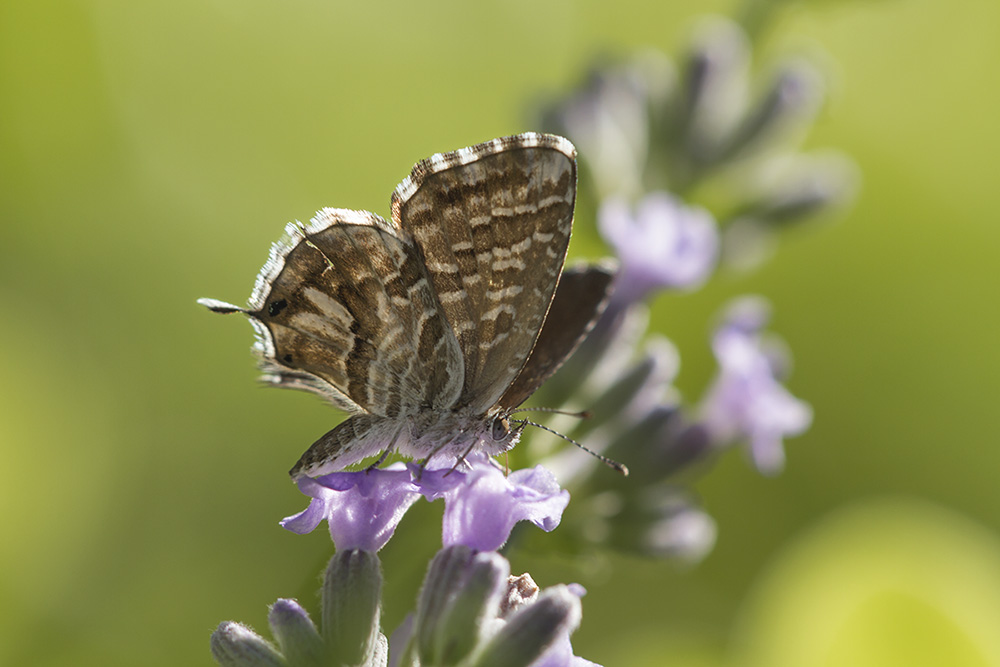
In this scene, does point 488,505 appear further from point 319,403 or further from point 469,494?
point 319,403

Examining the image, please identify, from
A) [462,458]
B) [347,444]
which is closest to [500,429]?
[462,458]

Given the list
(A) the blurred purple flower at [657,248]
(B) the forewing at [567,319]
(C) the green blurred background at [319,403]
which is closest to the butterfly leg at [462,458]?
(B) the forewing at [567,319]

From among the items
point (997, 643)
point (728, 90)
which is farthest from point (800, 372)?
point (997, 643)

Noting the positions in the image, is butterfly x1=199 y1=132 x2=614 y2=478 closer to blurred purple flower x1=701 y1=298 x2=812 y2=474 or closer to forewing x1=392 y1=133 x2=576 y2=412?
forewing x1=392 y1=133 x2=576 y2=412

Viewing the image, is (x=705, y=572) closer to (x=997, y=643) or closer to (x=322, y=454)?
(x=997, y=643)

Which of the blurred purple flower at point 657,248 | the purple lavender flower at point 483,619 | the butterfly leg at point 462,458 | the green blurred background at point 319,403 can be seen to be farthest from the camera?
the green blurred background at point 319,403

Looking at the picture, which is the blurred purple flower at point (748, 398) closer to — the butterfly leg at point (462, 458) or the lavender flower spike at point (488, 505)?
the butterfly leg at point (462, 458)

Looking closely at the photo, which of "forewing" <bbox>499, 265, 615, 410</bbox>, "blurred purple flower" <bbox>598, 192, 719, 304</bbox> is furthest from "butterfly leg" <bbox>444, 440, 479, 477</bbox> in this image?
"blurred purple flower" <bbox>598, 192, 719, 304</bbox>
